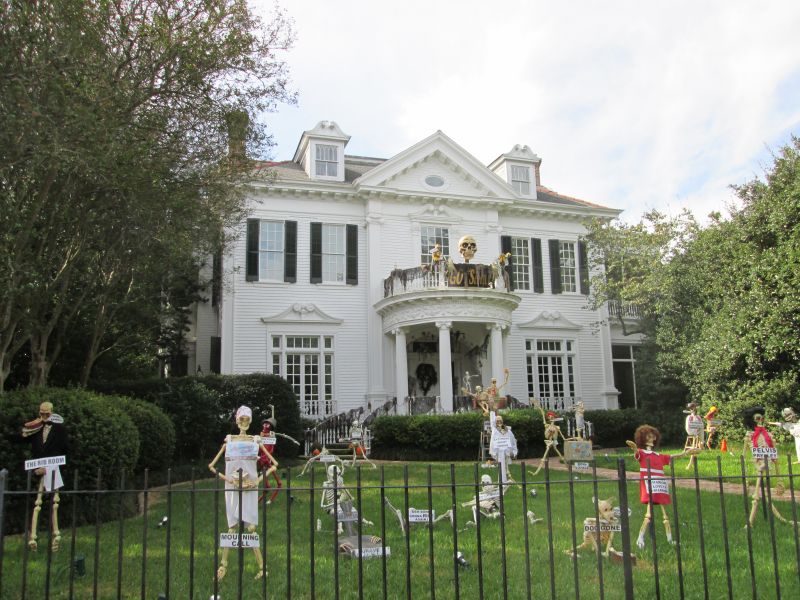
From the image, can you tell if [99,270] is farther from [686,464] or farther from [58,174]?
[686,464]

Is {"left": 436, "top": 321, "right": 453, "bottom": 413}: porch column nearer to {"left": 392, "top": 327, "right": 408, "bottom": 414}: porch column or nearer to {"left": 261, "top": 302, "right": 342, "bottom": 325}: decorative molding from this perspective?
{"left": 392, "top": 327, "right": 408, "bottom": 414}: porch column

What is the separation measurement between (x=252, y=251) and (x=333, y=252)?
9.31 feet

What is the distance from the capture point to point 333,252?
2369 centimetres

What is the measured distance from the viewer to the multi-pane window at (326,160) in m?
24.3

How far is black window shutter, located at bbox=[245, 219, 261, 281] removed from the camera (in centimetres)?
2242

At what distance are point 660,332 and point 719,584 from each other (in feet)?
50.5

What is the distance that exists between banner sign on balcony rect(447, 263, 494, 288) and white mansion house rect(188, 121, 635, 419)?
0.04 m

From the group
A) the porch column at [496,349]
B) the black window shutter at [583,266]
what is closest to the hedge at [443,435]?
the porch column at [496,349]

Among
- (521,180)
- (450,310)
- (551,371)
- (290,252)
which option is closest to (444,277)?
(450,310)

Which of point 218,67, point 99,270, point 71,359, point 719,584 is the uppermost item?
point 218,67

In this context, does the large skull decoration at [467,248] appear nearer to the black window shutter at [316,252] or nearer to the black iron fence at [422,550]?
the black window shutter at [316,252]

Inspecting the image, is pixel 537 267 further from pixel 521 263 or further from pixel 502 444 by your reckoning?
pixel 502 444

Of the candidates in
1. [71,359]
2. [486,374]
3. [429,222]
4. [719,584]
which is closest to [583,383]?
[486,374]

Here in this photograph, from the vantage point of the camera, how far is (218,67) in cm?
1186
